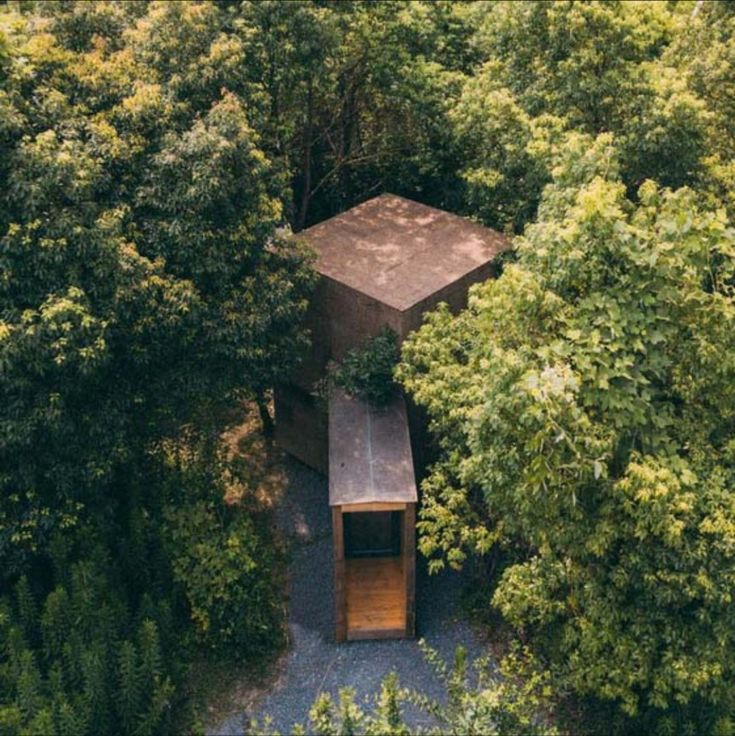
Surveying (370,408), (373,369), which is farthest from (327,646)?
(373,369)

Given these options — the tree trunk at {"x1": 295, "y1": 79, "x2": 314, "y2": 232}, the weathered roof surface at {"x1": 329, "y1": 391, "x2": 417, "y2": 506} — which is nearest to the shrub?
the weathered roof surface at {"x1": 329, "y1": 391, "x2": 417, "y2": 506}

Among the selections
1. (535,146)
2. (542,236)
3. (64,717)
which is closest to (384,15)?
(535,146)

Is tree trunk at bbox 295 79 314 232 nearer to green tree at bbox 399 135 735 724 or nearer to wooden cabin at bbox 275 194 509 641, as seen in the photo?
wooden cabin at bbox 275 194 509 641

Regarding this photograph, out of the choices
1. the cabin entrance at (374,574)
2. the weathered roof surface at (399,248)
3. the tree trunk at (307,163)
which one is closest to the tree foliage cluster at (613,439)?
the weathered roof surface at (399,248)

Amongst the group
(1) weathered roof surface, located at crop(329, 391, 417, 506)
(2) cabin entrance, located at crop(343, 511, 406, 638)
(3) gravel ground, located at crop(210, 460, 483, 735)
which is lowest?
(3) gravel ground, located at crop(210, 460, 483, 735)

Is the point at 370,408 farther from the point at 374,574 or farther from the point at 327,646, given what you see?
the point at 327,646
